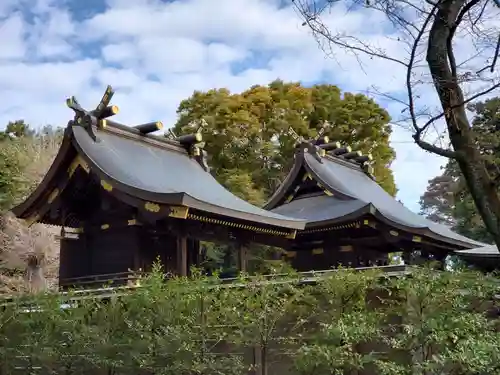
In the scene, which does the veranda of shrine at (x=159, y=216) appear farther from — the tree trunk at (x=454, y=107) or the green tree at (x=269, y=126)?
the green tree at (x=269, y=126)

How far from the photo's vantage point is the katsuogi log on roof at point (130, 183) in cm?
1018

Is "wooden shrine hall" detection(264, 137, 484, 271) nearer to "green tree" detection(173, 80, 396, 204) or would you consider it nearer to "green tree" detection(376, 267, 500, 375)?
"green tree" detection(376, 267, 500, 375)

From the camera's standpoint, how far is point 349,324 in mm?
6926


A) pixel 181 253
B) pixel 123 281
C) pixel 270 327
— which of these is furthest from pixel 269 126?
pixel 270 327

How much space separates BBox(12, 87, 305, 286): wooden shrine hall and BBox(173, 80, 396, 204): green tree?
31.4ft

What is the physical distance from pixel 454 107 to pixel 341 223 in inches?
372

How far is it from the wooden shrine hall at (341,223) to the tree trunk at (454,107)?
869cm

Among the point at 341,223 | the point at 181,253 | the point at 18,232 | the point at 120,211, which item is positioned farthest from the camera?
the point at 18,232

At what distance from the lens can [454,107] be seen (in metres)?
3.81

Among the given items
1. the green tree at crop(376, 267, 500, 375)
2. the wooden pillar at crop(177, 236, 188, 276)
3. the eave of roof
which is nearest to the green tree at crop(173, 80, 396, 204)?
the eave of roof

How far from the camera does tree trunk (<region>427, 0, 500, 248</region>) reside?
12.1 ft

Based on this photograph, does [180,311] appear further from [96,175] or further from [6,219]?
[6,219]

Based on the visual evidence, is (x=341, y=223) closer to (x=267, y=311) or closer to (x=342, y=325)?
(x=267, y=311)

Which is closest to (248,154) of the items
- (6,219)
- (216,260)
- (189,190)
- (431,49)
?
(216,260)
